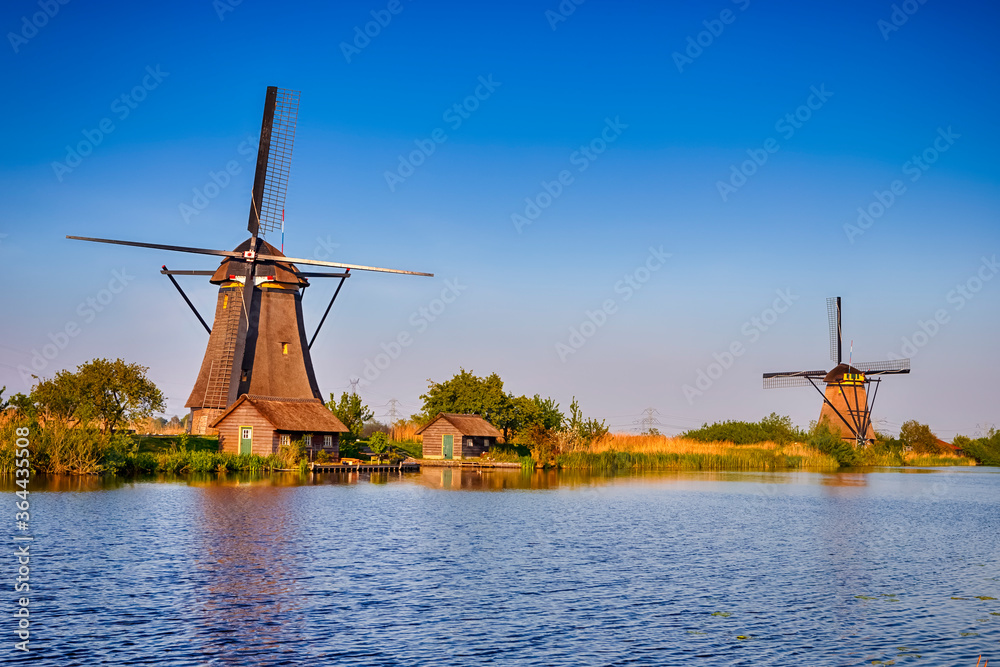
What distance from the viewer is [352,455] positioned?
50.2 meters

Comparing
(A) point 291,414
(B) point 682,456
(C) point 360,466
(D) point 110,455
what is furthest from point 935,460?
(D) point 110,455

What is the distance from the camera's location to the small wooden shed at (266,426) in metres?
42.8

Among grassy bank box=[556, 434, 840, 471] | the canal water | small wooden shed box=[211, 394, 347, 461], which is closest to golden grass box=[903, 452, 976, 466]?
grassy bank box=[556, 434, 840, 471]

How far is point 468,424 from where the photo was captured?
55688 mm

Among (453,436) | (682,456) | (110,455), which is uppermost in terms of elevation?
(453,436)

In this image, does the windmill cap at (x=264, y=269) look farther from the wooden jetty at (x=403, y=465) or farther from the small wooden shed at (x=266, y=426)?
the wooden jetty at (x=403, y=465)

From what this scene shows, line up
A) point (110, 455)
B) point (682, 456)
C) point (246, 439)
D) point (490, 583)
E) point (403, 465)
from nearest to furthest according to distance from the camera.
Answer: point (490, 583) < point (110, 455) < point (246, 439) < point (403, 465) < point (682, 456)

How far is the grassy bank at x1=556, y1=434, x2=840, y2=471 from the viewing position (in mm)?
56688

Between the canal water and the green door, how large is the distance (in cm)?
1399

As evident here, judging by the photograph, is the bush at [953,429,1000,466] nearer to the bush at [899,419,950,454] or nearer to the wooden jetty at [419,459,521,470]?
the bush at [899,419,950,454]

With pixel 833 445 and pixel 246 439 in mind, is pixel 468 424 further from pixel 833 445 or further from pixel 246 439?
pixel 833 445

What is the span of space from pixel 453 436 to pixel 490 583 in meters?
39.4

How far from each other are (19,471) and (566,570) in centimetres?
2383

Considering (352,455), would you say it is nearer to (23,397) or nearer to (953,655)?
(23,397)
